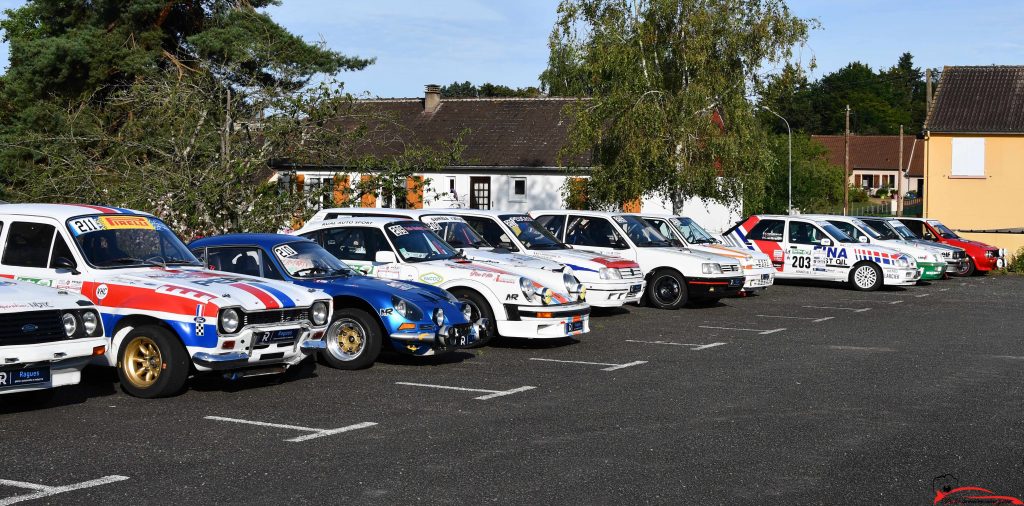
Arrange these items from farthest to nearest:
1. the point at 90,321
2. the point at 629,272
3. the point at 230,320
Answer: the point at 629,272
the point at 230,320
the point at 90,321

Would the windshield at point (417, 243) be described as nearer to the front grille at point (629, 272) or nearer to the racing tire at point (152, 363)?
the front grille at point (629, 272)

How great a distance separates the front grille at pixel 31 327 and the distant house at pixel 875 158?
328 ft

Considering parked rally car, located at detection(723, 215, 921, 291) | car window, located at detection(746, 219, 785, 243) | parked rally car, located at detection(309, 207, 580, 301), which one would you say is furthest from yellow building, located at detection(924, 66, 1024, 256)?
parked rally car, located at detection(309, 207, 580, 301)

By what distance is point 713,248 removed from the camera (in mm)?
22234

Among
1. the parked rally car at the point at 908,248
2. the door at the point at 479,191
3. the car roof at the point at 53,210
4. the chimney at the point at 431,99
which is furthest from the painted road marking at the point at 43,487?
the chimney at the point at 431,99

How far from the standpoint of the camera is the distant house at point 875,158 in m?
106

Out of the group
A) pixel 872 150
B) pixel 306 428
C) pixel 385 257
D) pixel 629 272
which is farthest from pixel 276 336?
pixel 872 150

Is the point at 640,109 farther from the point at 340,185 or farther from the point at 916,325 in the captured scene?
the point at 916,325

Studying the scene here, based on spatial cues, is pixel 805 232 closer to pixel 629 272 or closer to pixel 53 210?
pixel 629 272

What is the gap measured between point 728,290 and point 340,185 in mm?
7336

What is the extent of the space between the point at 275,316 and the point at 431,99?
4550cm

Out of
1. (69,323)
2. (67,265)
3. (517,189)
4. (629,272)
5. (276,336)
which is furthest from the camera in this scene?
(517,189)

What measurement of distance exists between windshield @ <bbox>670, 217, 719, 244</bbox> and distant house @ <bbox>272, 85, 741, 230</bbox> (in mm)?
23456

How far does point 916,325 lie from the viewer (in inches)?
717
